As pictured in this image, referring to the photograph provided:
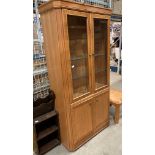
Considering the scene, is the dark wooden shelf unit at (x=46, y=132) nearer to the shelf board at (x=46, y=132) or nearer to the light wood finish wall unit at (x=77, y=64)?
the shelf board at (x=46, y=132)

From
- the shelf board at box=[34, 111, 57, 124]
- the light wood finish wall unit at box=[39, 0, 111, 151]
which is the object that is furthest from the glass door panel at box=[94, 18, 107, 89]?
the shelf board at box=[34, 111, 57, 124]

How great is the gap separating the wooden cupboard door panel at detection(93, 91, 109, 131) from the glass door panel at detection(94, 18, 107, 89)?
0.19 meters

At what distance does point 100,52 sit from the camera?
2393 mm

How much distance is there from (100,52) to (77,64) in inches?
18.4

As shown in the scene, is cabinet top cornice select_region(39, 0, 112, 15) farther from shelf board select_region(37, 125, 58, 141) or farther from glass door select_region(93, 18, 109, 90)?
shelf board select_region(37, 125, 58, 141)

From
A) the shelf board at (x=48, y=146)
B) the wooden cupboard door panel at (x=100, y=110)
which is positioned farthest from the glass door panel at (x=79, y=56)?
the shelf board at (x=48, y=146)

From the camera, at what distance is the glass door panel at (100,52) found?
227cm

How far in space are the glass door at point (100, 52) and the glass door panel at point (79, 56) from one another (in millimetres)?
178

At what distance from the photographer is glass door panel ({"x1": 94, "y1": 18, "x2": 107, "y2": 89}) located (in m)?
2.27
